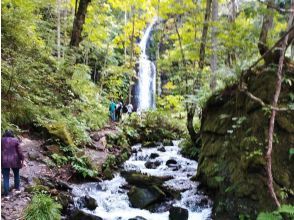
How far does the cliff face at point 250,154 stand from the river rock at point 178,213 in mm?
768

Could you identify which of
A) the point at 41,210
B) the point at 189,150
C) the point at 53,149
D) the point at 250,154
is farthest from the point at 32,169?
the point at 189,150

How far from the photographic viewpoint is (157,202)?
10242mm

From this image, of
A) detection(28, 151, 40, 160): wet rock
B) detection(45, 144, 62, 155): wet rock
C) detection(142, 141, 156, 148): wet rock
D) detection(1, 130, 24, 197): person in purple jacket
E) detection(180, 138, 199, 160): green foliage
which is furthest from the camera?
detection(142, 141, 156, 148): wet rock

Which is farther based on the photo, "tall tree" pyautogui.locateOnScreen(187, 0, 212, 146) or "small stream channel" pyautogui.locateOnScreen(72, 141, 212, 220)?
"tall tree" pyautogui.locateOnScreen(187, 0, 212, 146)

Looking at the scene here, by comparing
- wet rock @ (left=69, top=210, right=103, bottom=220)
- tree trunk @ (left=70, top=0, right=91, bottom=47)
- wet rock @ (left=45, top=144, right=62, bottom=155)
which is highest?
tree trunk @ (left=70, top=0, right=91, bottom=47)

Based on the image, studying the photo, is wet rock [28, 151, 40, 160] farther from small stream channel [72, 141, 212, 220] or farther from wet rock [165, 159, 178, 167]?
wet rock [165, 159, 178, 167]

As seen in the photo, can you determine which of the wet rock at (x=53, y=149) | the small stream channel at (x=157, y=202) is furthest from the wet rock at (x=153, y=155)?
the wet rock at (x=53, y=149)

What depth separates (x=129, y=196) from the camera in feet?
34.3

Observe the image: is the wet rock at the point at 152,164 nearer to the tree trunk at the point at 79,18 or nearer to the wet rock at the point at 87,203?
the wet rock at the point at 87,203

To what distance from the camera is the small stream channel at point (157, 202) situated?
31.5 feet

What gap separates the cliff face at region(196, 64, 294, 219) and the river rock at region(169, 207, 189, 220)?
→ 77 cm

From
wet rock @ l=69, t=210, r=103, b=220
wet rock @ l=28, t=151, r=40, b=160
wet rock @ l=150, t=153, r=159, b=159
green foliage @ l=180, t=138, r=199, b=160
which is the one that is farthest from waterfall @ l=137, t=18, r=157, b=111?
wet rock @ l=69, t=210, r=103, b=220

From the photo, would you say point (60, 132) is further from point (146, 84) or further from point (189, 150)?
point (146, 84)

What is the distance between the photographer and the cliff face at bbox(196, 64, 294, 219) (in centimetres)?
833
